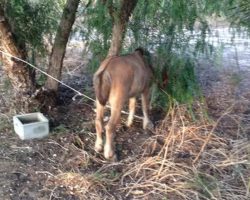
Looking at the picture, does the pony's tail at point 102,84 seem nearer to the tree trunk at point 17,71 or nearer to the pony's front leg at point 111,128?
the pony's front leg at point 111,128

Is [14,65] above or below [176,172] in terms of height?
above

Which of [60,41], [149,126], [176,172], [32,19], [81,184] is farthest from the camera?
[32,19]

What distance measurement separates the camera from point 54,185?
423cm

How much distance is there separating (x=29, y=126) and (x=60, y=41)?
123 centimetres

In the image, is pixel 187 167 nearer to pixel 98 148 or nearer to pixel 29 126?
pixel 98 148

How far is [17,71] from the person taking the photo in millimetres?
5504

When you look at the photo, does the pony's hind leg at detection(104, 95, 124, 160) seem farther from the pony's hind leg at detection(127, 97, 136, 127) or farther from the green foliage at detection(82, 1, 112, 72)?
the green foliage at detection(82, 1, 112, 72)

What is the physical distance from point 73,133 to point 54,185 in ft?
3.23

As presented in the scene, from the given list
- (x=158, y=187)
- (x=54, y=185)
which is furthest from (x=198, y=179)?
(x=54, y=185)

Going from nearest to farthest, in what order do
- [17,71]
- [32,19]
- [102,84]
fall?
[102,84]
[17,71]
[32,19]

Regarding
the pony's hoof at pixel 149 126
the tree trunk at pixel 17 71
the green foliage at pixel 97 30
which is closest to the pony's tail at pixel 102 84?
the pony's hoof at pixel 149 126

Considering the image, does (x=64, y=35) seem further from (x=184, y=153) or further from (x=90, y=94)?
(x=184, y=153)

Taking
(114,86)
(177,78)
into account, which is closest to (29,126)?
(114,86)

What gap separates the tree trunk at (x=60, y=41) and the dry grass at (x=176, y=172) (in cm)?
144
